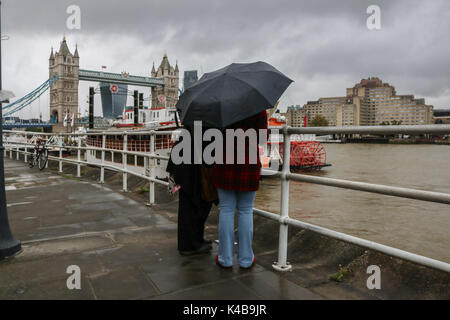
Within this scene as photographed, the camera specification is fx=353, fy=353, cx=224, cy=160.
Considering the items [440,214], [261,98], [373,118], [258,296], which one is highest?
[373,118]

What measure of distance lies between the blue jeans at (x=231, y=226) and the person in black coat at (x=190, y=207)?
309 mm

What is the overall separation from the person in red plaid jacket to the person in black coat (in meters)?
0.27

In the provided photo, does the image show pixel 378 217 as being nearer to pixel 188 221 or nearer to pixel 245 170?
pixel 188 221

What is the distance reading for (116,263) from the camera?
2965mm

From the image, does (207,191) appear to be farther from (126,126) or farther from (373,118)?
(373,118)

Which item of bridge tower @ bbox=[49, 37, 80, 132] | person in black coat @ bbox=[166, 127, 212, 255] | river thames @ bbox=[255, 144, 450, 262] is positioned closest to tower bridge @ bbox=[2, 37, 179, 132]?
bridge tower @ bbox=[49, 37, 80, 132]

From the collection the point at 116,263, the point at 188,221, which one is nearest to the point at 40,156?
the point at 116,263

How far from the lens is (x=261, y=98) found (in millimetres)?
2451

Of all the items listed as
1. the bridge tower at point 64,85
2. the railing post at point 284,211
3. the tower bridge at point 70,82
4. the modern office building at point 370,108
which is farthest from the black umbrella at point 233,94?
the modern office building at point 370,108

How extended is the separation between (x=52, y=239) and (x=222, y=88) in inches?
97.1

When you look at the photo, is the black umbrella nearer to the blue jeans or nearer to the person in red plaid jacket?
the person in red plaid jacket

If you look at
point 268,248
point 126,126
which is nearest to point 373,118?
point 126,126

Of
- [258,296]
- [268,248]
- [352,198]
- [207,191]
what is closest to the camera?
[258,296]

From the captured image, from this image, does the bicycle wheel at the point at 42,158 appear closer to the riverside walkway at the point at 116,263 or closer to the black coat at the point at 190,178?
the riverside walkway at the point at 116,263
